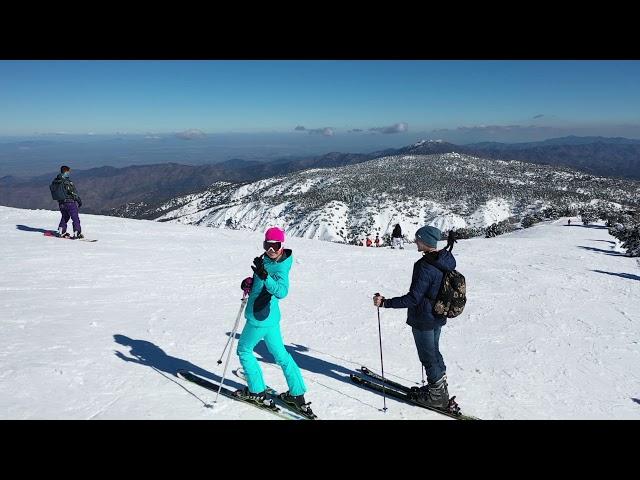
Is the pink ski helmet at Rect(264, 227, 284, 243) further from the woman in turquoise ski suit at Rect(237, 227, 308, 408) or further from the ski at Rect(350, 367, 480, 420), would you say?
the ski at Rect(350, 367, 480, 420)

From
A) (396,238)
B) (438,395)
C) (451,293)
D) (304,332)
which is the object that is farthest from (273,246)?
(396,238)

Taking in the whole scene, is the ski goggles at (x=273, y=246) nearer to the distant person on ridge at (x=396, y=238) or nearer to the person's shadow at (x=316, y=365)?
the person's shadow at (x=316, y=365)

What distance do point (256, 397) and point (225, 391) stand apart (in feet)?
2.15

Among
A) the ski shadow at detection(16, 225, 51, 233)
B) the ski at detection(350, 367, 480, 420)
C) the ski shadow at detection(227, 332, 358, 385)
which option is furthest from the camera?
the ski shadow at detection(16, 225, 51, 233)

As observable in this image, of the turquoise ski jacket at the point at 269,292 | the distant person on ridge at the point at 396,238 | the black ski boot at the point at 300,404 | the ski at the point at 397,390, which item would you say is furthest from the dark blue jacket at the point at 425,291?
the distant person on ridge at the point at 396,238

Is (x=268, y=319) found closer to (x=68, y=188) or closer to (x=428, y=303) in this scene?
(x=428, y=303)

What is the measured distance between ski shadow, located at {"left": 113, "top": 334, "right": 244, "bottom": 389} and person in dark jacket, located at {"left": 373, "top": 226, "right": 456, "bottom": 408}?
275 centimetres

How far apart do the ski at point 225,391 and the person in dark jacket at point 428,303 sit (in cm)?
183

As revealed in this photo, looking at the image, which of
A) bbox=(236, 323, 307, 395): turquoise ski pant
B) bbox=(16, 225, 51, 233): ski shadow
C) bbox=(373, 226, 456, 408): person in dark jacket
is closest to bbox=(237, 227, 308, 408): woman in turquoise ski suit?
bbox=(236, 323, 307, 395): turquoise ski pant

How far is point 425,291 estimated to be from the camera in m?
5.04

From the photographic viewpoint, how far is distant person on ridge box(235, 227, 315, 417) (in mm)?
4688

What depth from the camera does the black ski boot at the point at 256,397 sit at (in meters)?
5.30

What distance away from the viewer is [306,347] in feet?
26.0
